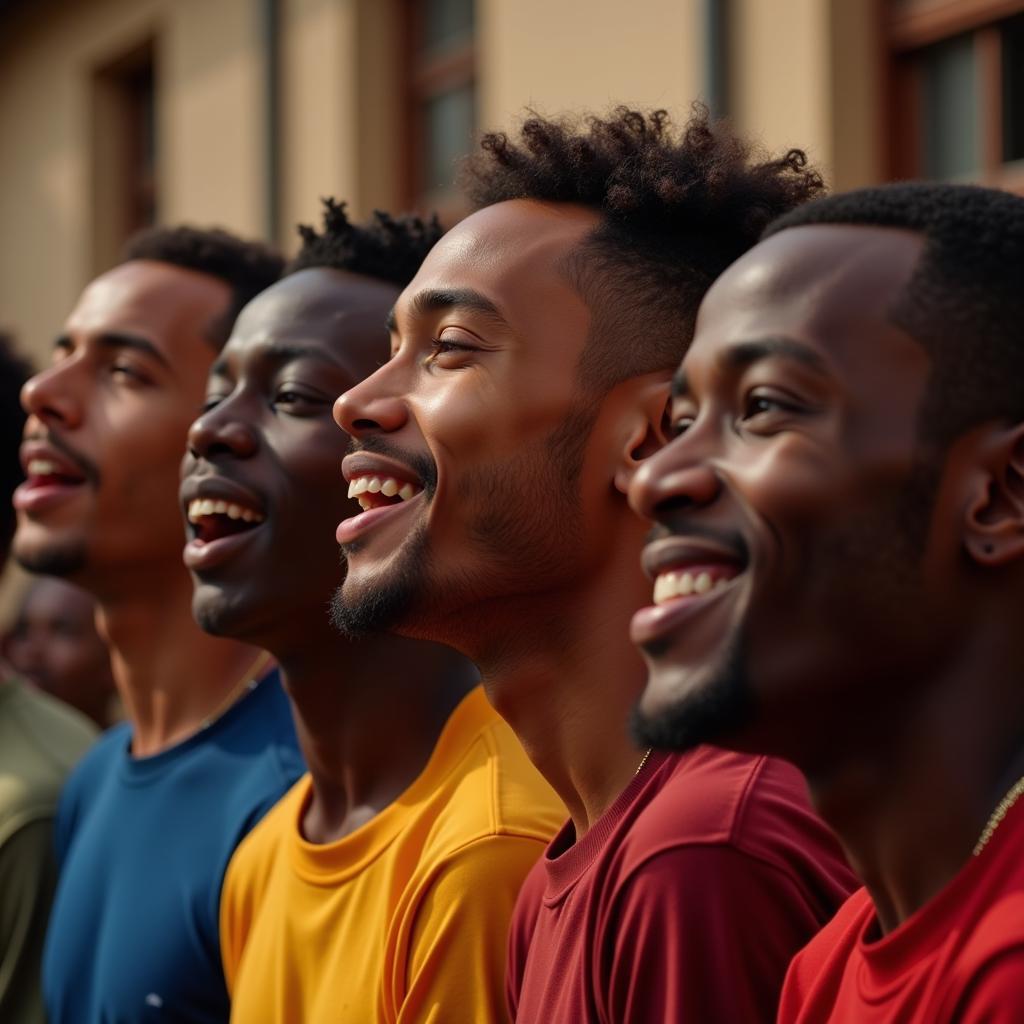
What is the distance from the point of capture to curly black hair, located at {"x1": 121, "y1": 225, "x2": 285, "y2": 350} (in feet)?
15.1

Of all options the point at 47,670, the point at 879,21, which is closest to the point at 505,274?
the point at 879,21

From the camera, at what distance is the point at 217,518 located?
3.59m

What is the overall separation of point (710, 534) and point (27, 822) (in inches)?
118

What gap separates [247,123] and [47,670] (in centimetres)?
367

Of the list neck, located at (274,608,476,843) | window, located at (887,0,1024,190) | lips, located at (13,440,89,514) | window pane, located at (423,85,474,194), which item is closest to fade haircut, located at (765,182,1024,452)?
neck, located at (274,608,476,843)

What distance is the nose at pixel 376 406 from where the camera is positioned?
9.34 ft

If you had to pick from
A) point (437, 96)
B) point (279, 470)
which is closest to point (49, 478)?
point (279, 470)

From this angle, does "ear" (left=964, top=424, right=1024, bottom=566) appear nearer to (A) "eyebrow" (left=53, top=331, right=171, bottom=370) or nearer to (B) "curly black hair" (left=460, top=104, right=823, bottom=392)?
(B) "curly black hair" (left=460, top=104, right=823, bottom=392)

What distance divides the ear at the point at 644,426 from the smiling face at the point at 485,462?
0.10 feet

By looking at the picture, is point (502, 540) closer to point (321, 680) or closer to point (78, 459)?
point (321, 680)

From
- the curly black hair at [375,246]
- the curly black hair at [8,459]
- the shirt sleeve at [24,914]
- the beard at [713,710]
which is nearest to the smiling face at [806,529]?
the beard at [713,710]

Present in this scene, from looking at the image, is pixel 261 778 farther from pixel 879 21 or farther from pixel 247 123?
pixel 247 123

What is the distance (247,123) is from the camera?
10070 millimetres

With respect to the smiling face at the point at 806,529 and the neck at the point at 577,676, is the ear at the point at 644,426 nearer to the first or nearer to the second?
the neck at the point at 577,676
